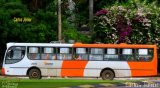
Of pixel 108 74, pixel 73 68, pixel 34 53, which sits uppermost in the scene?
pixel 34 53

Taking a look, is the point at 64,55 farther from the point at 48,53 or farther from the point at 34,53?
the point at 34,53

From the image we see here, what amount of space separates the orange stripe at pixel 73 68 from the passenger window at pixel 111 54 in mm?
1503

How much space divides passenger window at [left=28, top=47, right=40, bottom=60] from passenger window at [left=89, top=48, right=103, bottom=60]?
11.8 feet

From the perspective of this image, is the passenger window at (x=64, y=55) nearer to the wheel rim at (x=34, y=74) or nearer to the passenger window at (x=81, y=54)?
the passenger window at (x=81, y=54)

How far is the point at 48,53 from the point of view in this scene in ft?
125

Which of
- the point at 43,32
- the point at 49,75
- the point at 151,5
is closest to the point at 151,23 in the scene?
the point at 151,5

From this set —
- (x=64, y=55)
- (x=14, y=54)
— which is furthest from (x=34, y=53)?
(x=64, y=55)

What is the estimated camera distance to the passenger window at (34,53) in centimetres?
3809

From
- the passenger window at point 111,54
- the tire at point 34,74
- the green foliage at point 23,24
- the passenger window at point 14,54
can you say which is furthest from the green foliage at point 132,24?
the passenger window at point 14,54

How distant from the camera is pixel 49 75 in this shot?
38.6m

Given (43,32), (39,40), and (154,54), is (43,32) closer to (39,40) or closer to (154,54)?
(39,40)

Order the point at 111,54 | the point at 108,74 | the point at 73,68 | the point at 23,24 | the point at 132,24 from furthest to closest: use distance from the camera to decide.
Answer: the point at 132,24, the point at 23,24, the point at 108,74, the point at 111,54, the point at 73,68

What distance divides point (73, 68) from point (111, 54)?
2.78 m

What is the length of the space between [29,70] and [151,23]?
13.3m
